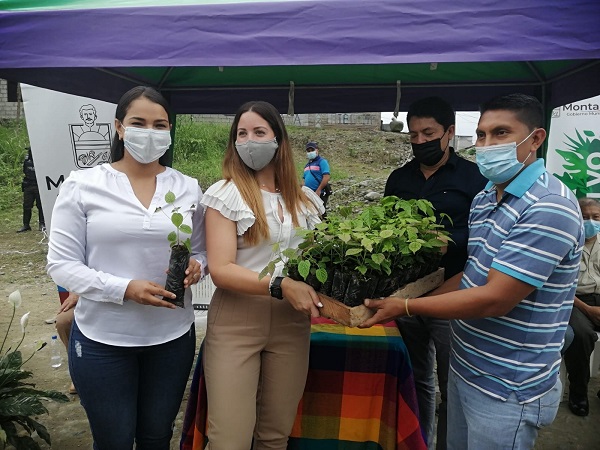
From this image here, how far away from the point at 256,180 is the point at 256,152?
123 mm

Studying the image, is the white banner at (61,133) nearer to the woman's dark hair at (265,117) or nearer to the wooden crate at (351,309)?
the woman's dark hair at (265,117)

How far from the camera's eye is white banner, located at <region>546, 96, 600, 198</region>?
460 cm

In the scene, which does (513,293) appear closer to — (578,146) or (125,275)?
(125,275)

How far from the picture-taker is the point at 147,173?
1.91 meters

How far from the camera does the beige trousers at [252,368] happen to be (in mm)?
1799

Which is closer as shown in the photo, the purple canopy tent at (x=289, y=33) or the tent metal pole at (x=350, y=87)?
the purple canopy tent at (x=289, y=33)

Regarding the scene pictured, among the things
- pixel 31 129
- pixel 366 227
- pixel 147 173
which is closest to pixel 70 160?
pixel 31 129

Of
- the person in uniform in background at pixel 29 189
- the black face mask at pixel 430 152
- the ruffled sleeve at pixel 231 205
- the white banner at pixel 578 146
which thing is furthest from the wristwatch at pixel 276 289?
the person in uniform in background at pixel 29 189

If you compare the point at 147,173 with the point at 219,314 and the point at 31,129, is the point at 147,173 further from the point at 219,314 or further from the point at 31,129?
the point at 31,129

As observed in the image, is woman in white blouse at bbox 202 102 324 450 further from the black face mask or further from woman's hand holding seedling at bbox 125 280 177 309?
the black face mask

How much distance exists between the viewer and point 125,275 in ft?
5.82

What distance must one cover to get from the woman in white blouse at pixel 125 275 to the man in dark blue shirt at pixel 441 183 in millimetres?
1137

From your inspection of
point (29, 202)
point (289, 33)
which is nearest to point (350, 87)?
point (289, 33)

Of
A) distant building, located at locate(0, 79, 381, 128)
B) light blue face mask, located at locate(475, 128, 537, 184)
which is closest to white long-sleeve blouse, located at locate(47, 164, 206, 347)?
light blue face mask, located at locate(475, 128, 537, 184)
